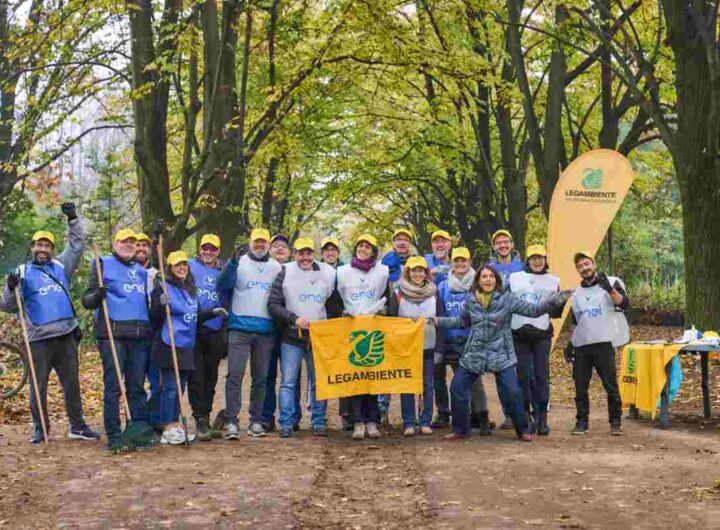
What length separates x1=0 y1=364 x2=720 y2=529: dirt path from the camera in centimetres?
650

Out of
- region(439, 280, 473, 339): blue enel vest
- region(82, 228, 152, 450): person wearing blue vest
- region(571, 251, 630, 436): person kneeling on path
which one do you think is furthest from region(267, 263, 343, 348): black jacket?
region(571, 251, 630, 436): person kneeling on path

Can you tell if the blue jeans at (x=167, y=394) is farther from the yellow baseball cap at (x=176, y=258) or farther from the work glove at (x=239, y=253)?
the work glove at (x=239, y=253)

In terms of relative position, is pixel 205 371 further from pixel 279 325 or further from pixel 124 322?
pixel 124 322

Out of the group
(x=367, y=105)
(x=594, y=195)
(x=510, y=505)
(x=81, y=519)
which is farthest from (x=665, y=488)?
(x=367, y=105)

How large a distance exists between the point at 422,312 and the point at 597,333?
174 cm

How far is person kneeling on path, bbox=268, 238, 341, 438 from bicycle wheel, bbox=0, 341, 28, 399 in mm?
4923

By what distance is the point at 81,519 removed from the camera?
650cm

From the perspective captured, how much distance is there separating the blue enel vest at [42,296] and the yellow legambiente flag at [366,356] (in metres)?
2.39

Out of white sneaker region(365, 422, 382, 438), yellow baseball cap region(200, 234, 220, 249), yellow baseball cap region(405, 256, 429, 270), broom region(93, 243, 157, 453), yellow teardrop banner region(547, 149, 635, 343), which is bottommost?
white sneaker region(365, 422, 382, 438)

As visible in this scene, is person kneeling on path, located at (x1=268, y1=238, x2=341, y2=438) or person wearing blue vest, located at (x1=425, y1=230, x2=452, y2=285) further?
person wearing blue vest, located at (x1=425, y1=230, x2=452, y2=285)

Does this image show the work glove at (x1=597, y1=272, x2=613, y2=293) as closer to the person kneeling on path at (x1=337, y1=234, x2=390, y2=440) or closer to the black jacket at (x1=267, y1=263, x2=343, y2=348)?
the person kneeling on path at (x1=337, y1=234, x2=390, y2=440)

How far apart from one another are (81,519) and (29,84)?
54.3ft

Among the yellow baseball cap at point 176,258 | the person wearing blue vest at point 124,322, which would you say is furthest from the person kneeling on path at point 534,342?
the person wearing blue vest at point 124,322

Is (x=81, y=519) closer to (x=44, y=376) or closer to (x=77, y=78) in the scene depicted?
(x=44, y=376)
